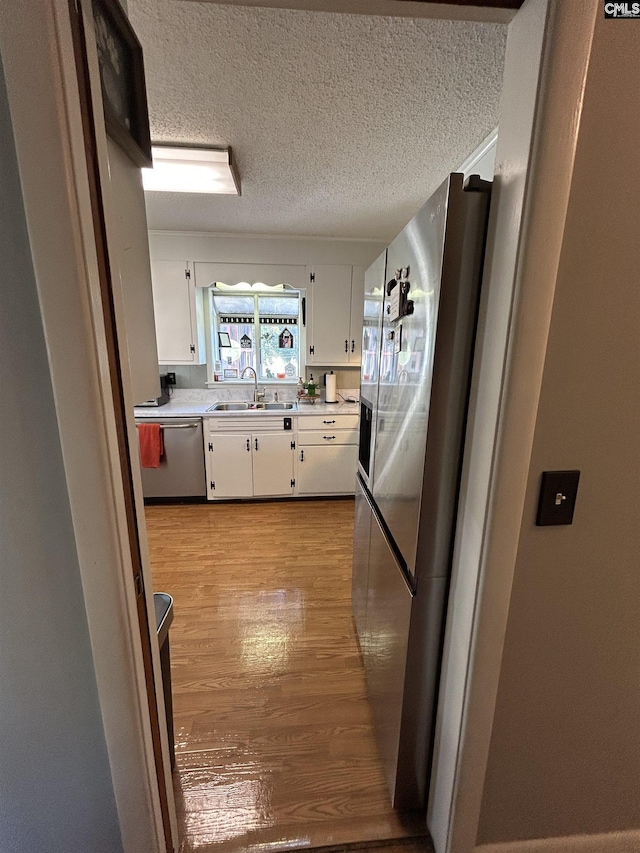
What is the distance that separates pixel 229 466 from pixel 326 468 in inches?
34.4

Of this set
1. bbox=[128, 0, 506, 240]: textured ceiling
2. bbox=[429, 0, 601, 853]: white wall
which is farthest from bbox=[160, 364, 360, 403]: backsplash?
bbox=[429, 0, 601, 853]: white wall

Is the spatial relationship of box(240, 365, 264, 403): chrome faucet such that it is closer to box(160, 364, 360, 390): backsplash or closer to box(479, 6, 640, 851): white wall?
box(160, 364, 360, 390): backsplash

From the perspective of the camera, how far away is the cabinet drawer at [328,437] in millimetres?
3275

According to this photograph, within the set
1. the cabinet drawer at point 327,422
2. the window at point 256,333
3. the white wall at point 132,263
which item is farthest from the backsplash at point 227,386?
the white wall at point 132,263

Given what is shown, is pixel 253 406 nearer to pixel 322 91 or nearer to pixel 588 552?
pixel 322 91

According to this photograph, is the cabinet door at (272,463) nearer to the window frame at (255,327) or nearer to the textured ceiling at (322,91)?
the window frame at (255,327)

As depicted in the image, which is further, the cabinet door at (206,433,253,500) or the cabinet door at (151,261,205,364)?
the cabinet door at (151,261,205,364)

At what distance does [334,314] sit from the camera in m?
3.52

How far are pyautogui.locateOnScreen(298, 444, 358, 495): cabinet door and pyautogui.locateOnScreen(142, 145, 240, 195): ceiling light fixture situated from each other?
2.03m

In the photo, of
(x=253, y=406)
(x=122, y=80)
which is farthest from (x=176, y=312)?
(x=122, y=80)

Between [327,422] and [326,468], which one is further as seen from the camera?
[326,468]

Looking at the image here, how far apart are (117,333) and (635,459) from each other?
1116 millimetres

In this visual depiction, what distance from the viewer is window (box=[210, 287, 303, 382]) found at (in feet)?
12.2

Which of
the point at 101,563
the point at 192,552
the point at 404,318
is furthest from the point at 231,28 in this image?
the point at 192,552
